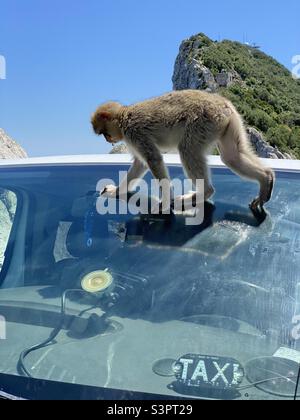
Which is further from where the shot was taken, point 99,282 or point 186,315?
point 99,282

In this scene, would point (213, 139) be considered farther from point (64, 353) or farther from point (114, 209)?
point (64, 353)

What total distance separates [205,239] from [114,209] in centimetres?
59

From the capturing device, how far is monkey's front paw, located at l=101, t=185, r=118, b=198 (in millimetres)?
2753

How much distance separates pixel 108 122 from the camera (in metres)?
3.80

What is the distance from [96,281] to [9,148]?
365 inches

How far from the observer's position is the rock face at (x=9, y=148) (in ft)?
32.8

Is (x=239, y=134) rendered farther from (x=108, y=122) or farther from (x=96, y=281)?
(x=96, y=281)

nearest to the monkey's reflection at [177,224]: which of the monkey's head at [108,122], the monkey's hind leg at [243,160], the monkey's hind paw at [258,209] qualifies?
the monkey's hind paw at [258,209]

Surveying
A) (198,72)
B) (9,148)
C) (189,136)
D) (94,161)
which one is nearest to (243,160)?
(189,136)

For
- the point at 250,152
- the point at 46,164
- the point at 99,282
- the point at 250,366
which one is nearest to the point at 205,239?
the point at 99,282

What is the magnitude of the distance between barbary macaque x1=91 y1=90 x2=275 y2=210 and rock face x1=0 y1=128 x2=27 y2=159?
256 inches

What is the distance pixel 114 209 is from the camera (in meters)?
2.55

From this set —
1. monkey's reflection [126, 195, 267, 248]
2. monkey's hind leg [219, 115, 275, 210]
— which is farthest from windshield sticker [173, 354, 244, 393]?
monkey's hind leg [219, 115, 275, 210]

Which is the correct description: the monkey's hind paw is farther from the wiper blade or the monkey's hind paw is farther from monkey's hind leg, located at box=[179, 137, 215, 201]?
the wiper blade
